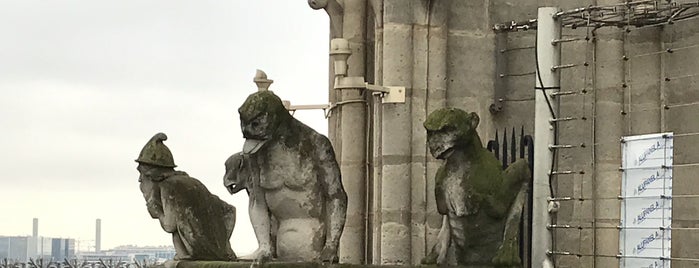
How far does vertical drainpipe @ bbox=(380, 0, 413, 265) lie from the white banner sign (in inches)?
84.3

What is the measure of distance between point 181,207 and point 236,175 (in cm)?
81

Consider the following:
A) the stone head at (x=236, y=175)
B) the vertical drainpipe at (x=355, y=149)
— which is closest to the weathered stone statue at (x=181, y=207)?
the stone head at (x=236, y=175)

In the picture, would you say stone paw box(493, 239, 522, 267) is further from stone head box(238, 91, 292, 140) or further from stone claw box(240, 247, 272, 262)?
stone head box(238, 91, 292, 140)

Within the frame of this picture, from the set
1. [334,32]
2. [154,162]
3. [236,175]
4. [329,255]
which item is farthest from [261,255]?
[334,32]

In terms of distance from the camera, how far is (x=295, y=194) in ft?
44.4

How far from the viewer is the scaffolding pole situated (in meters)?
14.4

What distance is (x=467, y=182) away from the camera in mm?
12992

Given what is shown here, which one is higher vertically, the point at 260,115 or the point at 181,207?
the point at 260,115

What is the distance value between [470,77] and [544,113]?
118cm

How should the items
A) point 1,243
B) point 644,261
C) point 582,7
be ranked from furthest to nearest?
point 1,243 → point 582,7 → point 644,261

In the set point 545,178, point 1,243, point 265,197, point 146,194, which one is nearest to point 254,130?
point 265,197

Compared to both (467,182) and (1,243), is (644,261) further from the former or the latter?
(1,243)

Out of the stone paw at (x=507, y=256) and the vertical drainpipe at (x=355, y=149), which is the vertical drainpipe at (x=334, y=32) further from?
the stone paw at (x=507, y=256)

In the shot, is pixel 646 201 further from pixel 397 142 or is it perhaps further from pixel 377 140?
pixel 377 140
